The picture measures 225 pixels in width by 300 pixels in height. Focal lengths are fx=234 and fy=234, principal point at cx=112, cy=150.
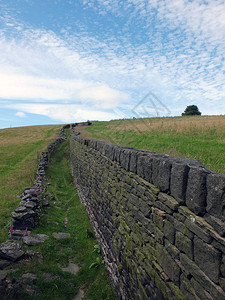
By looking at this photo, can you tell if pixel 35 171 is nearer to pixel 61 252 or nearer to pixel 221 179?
pixel 61 252

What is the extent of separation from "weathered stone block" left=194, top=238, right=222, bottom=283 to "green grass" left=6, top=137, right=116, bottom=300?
393 cm

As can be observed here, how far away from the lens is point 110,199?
6.57m

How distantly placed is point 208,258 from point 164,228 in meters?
0.98

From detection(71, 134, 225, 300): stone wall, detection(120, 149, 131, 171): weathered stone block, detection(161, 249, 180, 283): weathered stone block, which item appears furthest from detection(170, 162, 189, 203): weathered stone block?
detection(120, 149, 131, 171): weathered stone block

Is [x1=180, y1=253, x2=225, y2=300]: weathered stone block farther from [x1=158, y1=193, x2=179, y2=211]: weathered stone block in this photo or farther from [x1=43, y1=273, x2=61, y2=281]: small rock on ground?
[x1=43, y1=273, x2=61, y2=281]: small rock on ground

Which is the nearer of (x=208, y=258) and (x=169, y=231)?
(x=208, y=258)

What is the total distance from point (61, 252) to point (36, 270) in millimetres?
1398

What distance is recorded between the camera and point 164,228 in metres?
3.30

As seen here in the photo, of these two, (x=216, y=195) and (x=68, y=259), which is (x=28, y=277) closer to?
(x=68, y=259)

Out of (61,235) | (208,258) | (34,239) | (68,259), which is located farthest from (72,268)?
(208,258)

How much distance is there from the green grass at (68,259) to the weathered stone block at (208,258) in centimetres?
393

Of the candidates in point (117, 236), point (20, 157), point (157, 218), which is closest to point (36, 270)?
point (117, 236)

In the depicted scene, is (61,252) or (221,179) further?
(61,252)

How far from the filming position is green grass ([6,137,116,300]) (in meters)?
5.47
